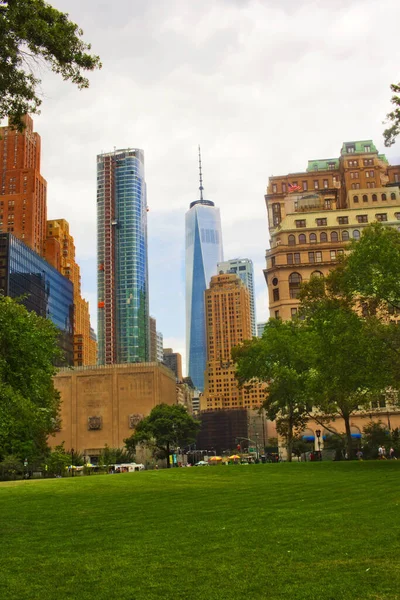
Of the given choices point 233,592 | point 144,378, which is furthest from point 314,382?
point 144,378

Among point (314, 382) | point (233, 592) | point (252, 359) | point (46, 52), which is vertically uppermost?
point (46, 52)

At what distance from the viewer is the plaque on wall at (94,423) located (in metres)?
137

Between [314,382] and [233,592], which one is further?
[314,382]

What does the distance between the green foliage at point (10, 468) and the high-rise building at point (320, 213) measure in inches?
1487

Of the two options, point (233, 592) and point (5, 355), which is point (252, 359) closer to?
point (5, 355)

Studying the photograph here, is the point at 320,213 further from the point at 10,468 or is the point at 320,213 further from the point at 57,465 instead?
the point at 10,468

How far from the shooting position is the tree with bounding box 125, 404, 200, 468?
→ 338 feet

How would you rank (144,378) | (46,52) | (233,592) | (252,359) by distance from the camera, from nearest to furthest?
(233,592) → (46,52) → (252,359) → (144,378)

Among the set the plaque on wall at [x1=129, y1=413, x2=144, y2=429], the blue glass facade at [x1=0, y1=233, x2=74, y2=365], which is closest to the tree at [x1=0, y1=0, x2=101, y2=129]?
the plaque on wall at [x1=129, y1=413, x2=144, y2=429]

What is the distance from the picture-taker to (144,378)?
138m

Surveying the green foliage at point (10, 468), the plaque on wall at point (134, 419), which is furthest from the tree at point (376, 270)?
the plaque on wall at point (134, 419)

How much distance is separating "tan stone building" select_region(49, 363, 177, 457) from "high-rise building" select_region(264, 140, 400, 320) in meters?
44.2

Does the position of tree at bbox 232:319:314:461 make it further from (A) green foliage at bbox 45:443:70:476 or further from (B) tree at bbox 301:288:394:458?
(A) green foliage at bbox 45:443:70:476

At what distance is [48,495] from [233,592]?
751 inches
